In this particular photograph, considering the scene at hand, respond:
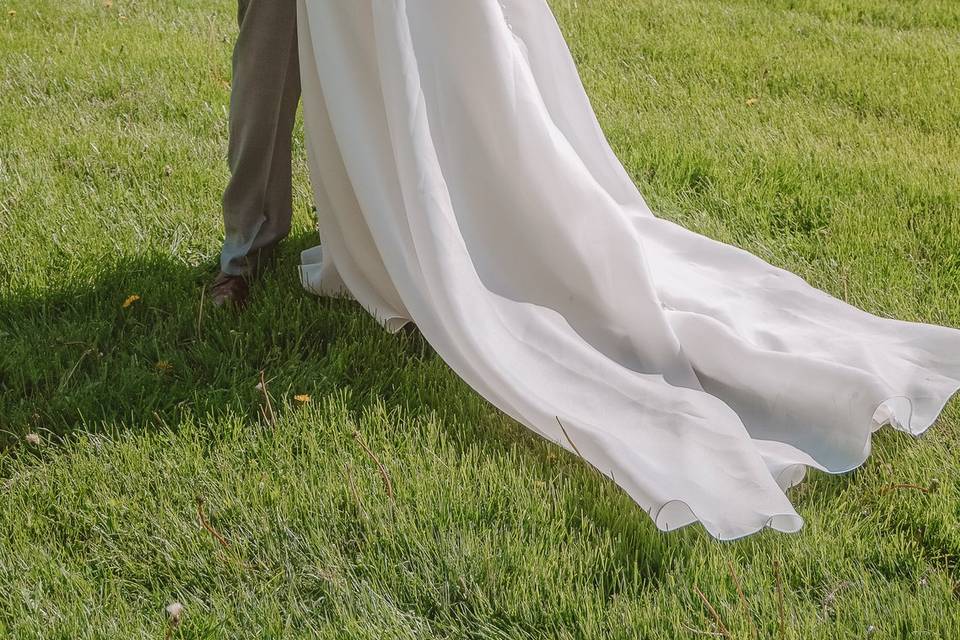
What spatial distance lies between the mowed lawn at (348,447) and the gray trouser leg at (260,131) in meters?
0.16

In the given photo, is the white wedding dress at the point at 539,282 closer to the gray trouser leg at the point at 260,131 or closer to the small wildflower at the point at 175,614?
the gray trouser leg at the point at 260,131

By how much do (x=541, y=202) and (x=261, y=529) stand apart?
50.4 inches

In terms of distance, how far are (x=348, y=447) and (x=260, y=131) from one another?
4.01 feet

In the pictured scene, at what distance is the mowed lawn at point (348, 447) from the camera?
7.11ft

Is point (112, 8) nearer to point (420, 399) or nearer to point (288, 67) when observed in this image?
point (288, 67)

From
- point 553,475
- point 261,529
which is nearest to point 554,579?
point 553,475

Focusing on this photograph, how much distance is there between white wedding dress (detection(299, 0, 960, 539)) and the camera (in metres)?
2.71

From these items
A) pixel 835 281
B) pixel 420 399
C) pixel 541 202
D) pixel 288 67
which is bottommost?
pixel 835 281

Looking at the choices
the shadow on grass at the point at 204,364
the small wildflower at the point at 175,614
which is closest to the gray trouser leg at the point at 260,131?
the shadow on grass at the point at 204,364

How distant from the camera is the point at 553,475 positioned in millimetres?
2584

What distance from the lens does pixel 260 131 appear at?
3.33m

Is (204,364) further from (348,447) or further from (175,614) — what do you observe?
(175,614)

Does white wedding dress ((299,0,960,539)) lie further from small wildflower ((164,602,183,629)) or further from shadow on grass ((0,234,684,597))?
small wildflower ((164,602,183,629))

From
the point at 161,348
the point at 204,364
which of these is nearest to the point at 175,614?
the point at 204,364
